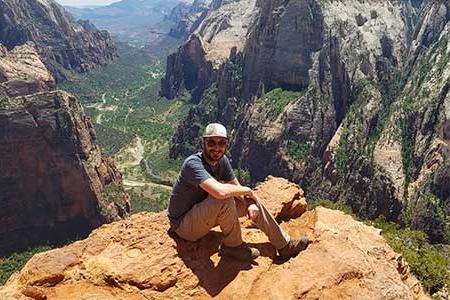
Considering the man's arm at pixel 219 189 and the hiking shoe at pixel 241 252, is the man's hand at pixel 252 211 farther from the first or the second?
the hiking shoe at pixel 241 252

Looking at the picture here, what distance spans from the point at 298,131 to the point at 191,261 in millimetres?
97560

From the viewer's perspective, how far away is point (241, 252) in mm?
17062

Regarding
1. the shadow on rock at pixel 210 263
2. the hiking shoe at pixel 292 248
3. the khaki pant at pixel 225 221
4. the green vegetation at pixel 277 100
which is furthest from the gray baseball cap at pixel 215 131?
the green vegetation at pixel 277 100

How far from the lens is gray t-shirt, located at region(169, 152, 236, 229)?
1593 centimetres

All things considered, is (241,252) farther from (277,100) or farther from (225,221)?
(277,100)

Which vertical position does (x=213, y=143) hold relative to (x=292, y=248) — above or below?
above

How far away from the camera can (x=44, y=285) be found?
638 inches

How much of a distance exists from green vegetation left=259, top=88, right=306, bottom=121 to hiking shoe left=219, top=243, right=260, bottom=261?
100992 millimetres

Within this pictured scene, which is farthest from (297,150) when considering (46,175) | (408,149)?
(46,175)

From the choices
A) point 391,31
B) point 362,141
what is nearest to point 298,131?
point 362,141

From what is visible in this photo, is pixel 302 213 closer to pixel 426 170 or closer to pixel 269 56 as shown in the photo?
pixel 426 170

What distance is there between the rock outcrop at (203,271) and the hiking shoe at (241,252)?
0.76 ft

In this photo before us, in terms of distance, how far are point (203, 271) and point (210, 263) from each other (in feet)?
1.25

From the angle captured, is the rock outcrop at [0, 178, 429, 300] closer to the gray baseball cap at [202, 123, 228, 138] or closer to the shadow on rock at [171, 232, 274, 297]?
the shadow on rock at [171, 232, 274, 297]
